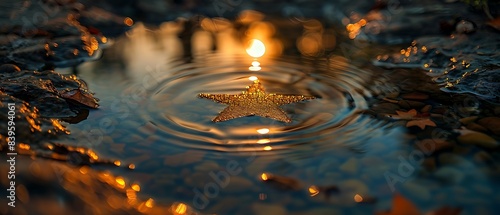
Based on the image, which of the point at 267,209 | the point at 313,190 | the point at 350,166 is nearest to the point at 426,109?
the point at 350,166

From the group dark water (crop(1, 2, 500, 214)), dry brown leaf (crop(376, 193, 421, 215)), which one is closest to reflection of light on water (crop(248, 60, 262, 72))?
dark water (crop(1, 2, 500, 214))

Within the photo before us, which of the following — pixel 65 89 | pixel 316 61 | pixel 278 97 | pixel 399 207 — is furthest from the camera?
pixel 316 61

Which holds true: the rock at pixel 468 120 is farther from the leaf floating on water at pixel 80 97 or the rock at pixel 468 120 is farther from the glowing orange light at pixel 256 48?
the leaf floating on water at pixel 80 97

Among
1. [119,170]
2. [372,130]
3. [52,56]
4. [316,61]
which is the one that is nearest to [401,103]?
[372,130]

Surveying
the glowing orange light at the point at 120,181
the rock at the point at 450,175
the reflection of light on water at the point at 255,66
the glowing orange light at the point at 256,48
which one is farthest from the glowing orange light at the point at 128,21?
the rock at the point at 450,175

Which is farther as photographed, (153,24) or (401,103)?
(153,24)

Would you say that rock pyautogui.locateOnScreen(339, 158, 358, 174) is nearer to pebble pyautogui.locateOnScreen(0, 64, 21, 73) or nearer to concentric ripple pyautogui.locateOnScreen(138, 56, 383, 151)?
concentric ripple pyautogui.locateOnScreen(138, 56, 383, 151)

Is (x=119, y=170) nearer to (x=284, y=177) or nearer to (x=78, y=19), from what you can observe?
(x=284, y=177)
